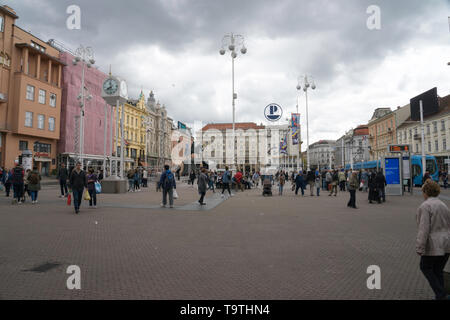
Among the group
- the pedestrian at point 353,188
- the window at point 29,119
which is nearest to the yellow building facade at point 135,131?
the window at point 29,119

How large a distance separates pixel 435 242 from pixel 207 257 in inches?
142

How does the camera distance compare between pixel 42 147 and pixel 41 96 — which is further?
pixel 42 147

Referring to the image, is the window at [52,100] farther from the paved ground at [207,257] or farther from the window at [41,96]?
the paved ground at [207,257]

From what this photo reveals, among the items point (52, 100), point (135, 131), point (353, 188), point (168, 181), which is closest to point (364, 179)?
point (353, 188)

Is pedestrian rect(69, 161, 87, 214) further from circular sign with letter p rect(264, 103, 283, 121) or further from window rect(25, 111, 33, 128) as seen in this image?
window rect(25, 111, 33, 128)

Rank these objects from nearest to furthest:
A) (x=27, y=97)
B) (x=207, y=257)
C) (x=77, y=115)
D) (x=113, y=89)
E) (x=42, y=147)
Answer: (x=207, y=257), (x=113, y=89), (x=27, y=97), (x=42, y=147), (x=77, y=115)

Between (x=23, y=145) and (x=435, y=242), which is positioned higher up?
(x=23, y=145)

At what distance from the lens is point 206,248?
6.15 m

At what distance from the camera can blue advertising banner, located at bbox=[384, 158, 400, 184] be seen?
21.0 meters

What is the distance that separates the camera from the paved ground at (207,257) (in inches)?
156

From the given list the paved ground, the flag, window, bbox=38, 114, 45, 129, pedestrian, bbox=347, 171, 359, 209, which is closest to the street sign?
pedestrian, bbox=347, 171, 359, 209

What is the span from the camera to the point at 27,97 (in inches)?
1351

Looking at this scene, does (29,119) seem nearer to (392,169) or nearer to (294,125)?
(294,125)

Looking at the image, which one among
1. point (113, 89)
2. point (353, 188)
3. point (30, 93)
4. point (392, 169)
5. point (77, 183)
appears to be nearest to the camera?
point (77, 183)
